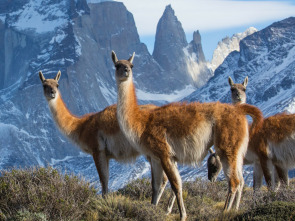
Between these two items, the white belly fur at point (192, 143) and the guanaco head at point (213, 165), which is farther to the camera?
the guanaco head at point (213, 165)

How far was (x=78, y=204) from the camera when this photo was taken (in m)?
9.22

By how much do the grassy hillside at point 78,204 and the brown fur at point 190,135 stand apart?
1.93ft

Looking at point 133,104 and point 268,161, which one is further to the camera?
point 268,161

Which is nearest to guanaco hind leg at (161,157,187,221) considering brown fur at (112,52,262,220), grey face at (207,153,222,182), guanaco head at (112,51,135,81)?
brown fur at (112,52,262,220)

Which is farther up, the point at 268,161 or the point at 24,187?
the point at 24,187

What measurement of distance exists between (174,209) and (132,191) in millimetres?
1524

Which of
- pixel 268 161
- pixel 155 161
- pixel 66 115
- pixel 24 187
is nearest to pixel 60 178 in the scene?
pixel 24 187

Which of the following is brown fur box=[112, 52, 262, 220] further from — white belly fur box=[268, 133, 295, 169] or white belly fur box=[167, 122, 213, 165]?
white belly fur box=[268, 133, 295, 169]

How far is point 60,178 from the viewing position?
9.53 m

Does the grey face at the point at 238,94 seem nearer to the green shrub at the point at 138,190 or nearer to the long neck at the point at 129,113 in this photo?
the green shrub at the point at 138,190

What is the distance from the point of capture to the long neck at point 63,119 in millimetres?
12430

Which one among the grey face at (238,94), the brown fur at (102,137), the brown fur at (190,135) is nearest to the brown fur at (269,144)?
the grey face at (238,94)

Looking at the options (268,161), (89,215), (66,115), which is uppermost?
(66,115)

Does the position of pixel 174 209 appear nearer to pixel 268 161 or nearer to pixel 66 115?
pixel 268 161
